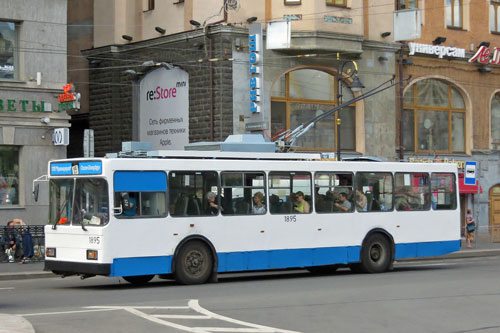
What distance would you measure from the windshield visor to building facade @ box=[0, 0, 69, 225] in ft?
34.1

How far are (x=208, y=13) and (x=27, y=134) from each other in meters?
8.45

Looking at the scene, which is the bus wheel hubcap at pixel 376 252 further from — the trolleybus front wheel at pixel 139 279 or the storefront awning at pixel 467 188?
the storefront awning at pixel 467 188

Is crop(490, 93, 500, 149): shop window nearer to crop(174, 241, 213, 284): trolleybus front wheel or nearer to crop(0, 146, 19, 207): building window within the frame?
crop(0, 146, 19, 207): building window

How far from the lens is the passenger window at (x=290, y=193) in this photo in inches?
834

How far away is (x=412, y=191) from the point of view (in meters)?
24.2

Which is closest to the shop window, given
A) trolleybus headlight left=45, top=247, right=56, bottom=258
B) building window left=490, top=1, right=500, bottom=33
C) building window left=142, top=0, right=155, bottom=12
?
building window left=490, top=1, right=500, bottom=33

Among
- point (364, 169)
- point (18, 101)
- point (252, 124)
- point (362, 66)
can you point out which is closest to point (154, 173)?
point (364, 169)

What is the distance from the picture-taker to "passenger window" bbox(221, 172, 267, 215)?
2033 centimetres

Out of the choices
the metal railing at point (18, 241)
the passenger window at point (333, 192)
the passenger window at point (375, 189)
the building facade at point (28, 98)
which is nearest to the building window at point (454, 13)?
the building facade at point (28, 98)

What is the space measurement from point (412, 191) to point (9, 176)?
13.0 meters

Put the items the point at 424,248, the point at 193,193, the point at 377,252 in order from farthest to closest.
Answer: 1. the point at 424,248
2. the point at 377,252
3. the point at 193,193

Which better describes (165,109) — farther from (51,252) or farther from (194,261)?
(51,252)

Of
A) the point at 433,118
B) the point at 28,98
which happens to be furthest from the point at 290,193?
the point at 433,118

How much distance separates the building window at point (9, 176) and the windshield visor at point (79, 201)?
1043cm
